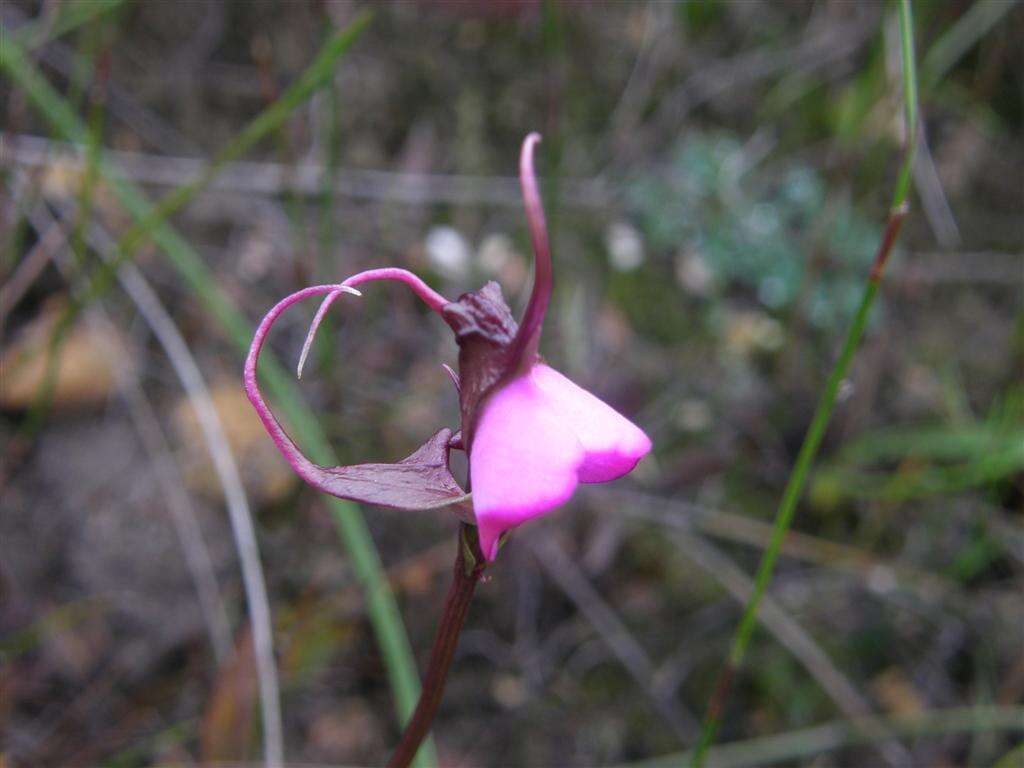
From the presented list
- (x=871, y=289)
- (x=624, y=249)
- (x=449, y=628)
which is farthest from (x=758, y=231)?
(x=449, y=628)

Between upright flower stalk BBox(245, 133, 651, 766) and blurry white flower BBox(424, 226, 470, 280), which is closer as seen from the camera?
upright flower stalk BBox(245, 133, 651, 766)

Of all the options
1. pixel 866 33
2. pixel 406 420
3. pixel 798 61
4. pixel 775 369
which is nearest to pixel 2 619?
pixel 406 420

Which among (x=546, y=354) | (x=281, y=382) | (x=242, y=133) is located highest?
(x=242, y=133)

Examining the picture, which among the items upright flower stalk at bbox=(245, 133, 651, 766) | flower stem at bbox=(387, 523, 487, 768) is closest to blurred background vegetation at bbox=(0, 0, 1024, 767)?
flower stem at bbox=(387, 523, 487, 768)

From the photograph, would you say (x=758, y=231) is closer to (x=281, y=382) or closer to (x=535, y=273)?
(x=281, y=382)

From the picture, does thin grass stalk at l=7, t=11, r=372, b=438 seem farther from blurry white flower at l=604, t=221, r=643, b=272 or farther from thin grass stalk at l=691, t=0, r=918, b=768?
blurry white flower at l=604, t=221, r=643, b=272

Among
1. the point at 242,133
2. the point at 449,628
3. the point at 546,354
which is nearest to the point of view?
the point at 449,628
